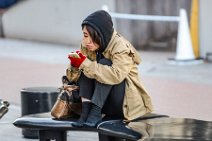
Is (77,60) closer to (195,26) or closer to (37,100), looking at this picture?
(37,100)

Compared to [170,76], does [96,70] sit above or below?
above

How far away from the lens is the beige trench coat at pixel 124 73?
442 centimetres

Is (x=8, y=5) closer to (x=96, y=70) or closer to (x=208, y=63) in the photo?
(x=208, y=63)

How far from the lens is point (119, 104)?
4555 mm

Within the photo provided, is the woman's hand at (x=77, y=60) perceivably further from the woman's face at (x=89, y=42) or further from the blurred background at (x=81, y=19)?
the blurred background at (x=81, y=19)

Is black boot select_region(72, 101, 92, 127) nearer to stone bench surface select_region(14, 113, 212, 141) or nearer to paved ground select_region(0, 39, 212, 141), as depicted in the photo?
stone bench surface select_region(14, 113, 212, 141)

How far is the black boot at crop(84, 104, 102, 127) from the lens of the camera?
453 centimetres

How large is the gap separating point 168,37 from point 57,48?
2.35m

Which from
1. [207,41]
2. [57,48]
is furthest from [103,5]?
[207,41]

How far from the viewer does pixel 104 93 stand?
14.8 ft

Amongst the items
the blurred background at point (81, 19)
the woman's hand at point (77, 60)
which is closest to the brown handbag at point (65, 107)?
the woman's hand at point (77, 60)

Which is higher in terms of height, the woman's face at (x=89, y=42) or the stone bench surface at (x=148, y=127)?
the woman's face at (x=89, y=42)

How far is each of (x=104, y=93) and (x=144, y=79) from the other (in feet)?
14.8

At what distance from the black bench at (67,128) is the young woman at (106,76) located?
0.33 feet
